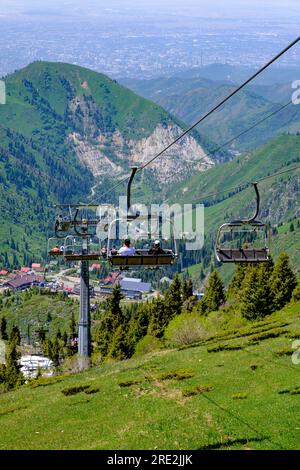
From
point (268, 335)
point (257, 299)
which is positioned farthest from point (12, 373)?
point (268, 335)

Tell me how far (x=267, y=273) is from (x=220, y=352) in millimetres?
41343

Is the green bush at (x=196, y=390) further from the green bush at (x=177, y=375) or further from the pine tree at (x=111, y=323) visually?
the pine tree at (x=111, y=323)

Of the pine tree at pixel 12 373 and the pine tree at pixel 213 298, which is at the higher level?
the pine tree at pixel 213 298

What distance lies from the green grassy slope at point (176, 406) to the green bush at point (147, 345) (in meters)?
29.0

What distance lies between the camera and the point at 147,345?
318ft

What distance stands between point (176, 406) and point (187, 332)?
46.9 meters

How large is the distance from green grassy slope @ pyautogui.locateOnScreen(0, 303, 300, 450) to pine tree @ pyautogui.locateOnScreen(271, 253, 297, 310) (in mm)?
34057

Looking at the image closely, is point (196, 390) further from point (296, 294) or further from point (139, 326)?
point (139, 326)

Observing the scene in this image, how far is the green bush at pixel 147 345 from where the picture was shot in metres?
94.4

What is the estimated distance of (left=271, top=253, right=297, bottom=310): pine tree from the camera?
324 ft

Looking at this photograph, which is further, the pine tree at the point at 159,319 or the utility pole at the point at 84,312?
the pine tree at the point at 159,319

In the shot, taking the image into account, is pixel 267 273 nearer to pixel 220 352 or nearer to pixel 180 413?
pixel 220 352

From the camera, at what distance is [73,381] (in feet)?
209

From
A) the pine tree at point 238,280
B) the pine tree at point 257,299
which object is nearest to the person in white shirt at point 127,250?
the pine tree at point 257,299
